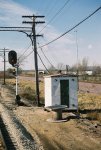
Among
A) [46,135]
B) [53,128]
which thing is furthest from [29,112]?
[46,135]

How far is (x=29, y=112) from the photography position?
2239 centimetres

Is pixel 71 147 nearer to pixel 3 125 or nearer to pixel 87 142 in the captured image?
pixel 87 142

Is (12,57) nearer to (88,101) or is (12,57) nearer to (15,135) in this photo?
(88,101)

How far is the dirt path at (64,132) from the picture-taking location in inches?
507

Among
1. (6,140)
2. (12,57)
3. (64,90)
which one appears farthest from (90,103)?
(6,140)

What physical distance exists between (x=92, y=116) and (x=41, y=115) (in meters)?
3.12

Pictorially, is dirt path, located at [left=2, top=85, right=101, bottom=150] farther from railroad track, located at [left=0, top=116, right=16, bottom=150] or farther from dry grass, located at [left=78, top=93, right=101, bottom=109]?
dry grass, located at [left=78, top=93, right=101, bottom=109]

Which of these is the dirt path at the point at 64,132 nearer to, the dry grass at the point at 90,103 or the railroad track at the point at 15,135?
the railroad track at the point at 15,135

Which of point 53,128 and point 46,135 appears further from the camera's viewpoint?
point 53,128

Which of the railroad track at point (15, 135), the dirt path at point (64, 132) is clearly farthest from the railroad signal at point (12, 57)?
the railroad track at point (15, 135)

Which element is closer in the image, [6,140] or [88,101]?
[6,140]

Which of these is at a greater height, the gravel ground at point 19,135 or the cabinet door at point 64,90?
the cabinet door at point 64,90

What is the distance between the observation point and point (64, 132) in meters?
15.3

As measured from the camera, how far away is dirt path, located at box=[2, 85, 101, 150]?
1287 cm
